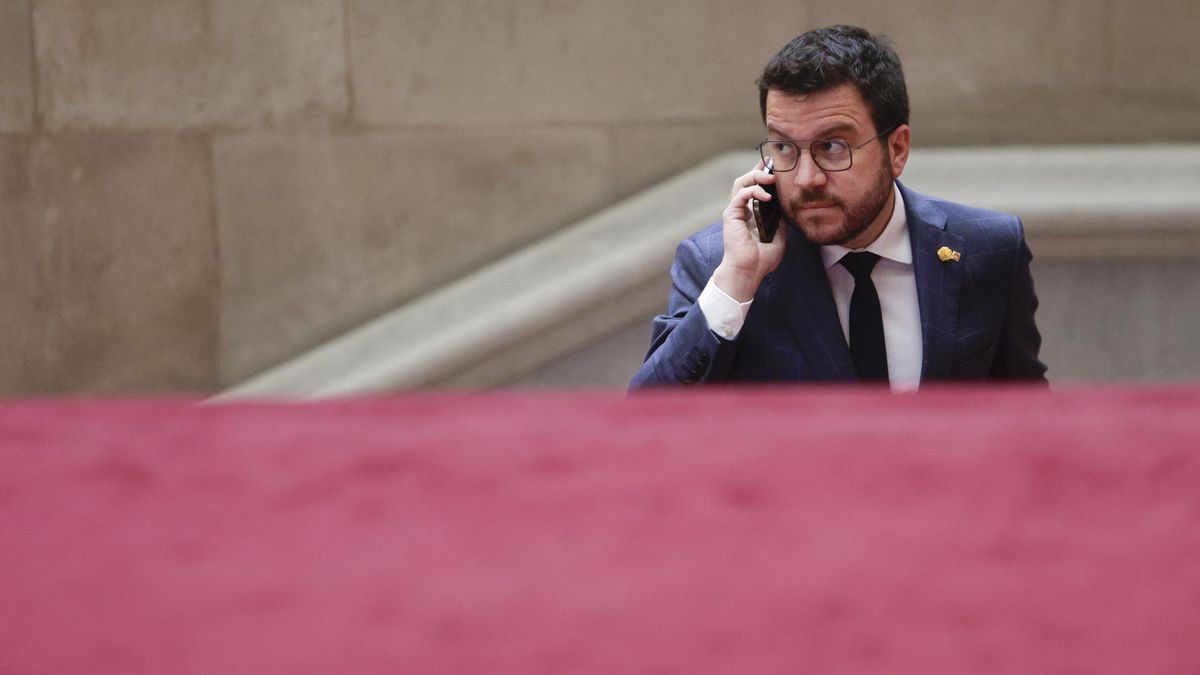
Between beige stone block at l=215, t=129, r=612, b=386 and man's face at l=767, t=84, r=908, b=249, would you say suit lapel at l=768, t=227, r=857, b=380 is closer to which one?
man's face at l=767, t=84, r=908, b=249

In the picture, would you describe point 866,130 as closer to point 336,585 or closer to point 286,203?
point 336,585

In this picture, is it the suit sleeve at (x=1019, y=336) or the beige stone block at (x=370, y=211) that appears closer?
the suit sleeve at (x=1019, y=336)

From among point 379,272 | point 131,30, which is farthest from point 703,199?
point 131,30

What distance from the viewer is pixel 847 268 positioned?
81.0 inches

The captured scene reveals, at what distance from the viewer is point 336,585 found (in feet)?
0.98

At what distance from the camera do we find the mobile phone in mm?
2027

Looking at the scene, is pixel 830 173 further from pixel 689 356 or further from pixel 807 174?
pixel 689 356

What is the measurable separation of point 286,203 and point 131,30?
66 centimetres

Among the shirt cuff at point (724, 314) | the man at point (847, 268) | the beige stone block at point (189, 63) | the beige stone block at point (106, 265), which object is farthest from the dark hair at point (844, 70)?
the beige stone block at point (106, 265)

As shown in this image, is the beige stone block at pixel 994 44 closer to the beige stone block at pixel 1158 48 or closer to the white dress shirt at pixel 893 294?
Result: the beige stone block at pixel 1158 48

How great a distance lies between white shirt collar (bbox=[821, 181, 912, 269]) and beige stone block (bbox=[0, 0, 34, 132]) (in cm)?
259

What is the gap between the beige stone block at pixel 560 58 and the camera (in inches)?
140

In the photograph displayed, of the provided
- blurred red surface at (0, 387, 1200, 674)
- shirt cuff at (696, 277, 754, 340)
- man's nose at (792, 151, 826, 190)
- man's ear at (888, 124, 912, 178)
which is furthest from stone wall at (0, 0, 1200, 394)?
blurred red surface at (0, 387, 1200, 674)

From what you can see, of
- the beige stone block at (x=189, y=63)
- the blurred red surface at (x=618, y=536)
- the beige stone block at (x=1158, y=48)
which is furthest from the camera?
the beige stone block at (x=1158, y=48)
